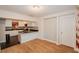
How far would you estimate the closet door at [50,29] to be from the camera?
167cm

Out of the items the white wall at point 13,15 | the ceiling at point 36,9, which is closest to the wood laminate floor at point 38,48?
the white wall at point 13,15

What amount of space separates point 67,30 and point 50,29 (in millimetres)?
322

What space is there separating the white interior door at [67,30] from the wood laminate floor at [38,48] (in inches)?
4.3

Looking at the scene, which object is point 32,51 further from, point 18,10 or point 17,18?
point 18,10

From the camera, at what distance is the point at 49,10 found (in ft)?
5.24

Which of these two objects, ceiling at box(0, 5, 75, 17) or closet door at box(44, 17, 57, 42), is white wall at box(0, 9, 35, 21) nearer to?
ceiling at box(0, 5, 75, 17)

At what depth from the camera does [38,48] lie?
1.61 meters

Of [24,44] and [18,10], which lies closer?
[18,10]

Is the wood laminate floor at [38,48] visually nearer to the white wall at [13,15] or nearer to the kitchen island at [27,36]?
the kitchen island at [27,36]

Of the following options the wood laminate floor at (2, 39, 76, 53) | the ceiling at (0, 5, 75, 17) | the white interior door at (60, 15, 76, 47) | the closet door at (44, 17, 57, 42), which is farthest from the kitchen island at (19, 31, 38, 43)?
the white interior door at (60, 15, 76, 47)
